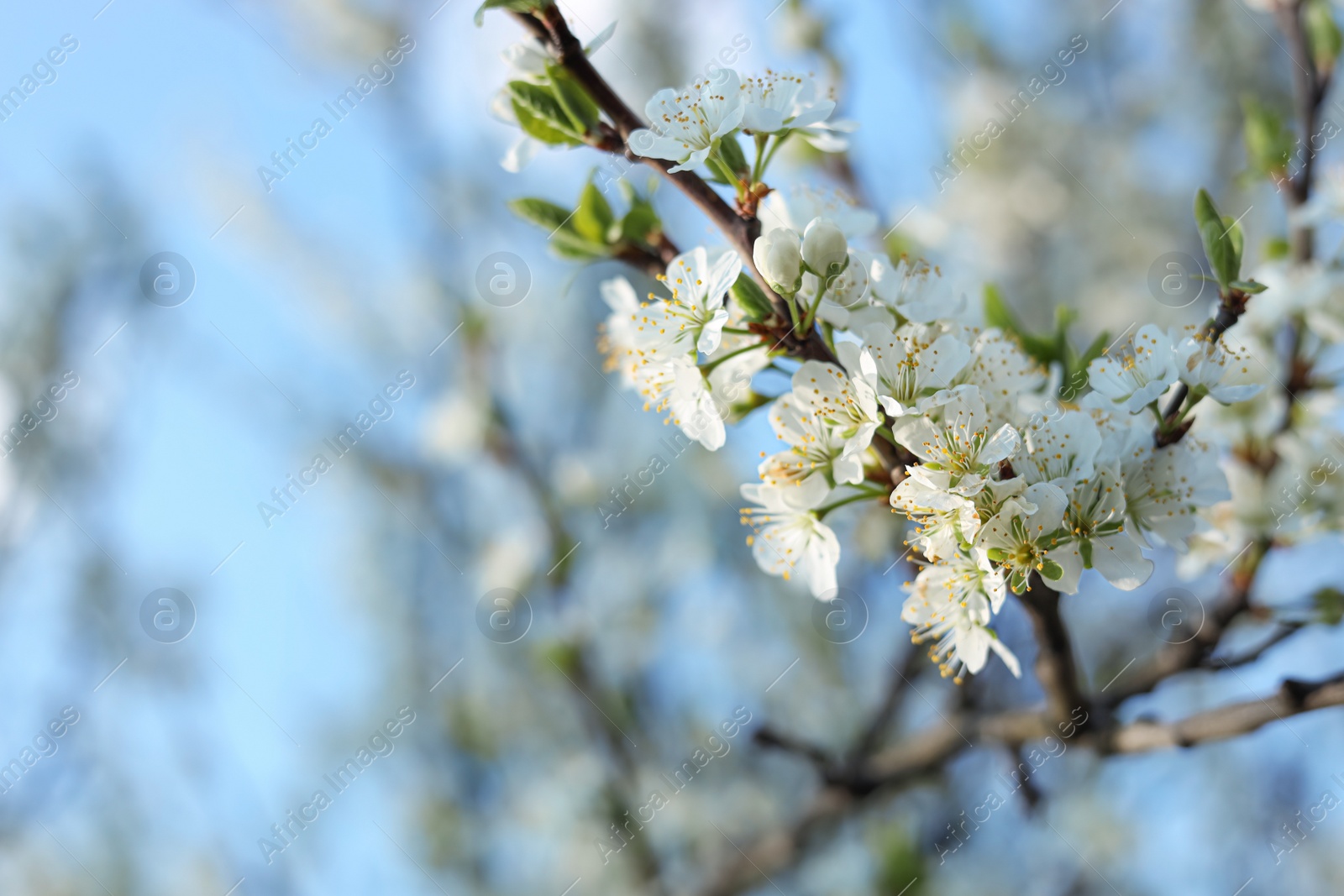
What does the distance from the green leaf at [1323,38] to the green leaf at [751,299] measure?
136cm

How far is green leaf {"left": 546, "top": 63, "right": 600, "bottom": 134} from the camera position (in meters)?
0.98

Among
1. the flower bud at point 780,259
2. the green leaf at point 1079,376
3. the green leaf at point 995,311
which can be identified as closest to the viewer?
the flower bud at point 780,259

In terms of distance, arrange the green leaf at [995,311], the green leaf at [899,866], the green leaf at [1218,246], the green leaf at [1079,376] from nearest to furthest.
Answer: the green leaf at [1218,246]
the green leaf at [1079,376]
the green leaf at [995,311]
the green leaf at [899,866]

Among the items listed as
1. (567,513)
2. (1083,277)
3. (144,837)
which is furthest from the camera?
(1083,277)

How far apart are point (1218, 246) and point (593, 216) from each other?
0.70 metres

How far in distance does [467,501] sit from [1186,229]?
10.2 feet

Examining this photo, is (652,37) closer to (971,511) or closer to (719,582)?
(719,582)

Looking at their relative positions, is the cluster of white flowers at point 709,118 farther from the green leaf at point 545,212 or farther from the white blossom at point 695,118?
the green leaf at point 545,212

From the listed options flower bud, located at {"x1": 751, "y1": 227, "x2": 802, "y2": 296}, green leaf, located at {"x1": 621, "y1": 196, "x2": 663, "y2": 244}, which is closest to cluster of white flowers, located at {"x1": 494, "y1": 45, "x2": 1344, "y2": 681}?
flower bud, located at {"x1": 751, "y1": 227, "x2": 802, "y2": 296}

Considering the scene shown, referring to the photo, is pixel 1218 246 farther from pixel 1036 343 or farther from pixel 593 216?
pixel 593 216

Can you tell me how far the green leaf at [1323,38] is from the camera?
1562 mm

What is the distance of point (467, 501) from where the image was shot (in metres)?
3.65

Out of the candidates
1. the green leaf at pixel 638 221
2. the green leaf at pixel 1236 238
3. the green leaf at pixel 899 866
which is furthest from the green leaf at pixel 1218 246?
the green leaf at pixel 899 866

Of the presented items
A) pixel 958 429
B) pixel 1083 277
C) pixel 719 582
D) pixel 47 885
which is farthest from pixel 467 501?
pixel 958 429
